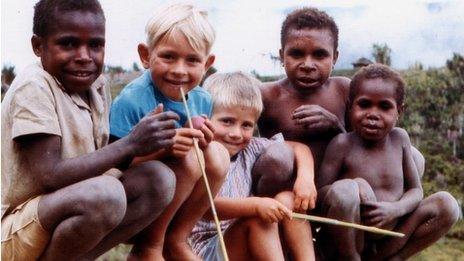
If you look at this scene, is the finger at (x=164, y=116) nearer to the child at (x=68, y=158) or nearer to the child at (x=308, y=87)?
the child at (x=68, y=158)

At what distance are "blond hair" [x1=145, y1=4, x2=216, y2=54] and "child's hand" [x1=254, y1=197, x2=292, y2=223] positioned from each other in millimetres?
490

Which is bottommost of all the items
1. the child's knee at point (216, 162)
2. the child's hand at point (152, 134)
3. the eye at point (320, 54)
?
the child's knee at point (216, 162)

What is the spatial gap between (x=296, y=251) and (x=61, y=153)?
819mm

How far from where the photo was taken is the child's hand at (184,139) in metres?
2.40

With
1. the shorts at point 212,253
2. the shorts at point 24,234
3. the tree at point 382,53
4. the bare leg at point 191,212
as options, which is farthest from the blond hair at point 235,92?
the tree at point 382,53

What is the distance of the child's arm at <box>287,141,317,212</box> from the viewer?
267 centimetres

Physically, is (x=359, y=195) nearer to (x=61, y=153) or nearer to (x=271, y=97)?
(x=271, y=97)

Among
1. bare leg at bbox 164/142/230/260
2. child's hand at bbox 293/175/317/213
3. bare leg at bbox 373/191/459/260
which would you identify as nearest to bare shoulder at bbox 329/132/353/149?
child's hand at bbox 293/175/317/213

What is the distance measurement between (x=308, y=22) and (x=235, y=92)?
42 centimetres

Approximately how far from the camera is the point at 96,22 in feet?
7.77

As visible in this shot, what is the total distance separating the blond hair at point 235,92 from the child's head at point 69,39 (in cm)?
51

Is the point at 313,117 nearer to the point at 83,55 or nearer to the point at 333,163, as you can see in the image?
the point at 333,163

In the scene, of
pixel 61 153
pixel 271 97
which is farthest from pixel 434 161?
pixel 61 153

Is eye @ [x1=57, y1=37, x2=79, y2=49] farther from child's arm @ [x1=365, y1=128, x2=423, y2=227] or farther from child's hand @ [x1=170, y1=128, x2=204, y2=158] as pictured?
child's arm @ [x1=365, y1=128, x2=423, y2=227]
